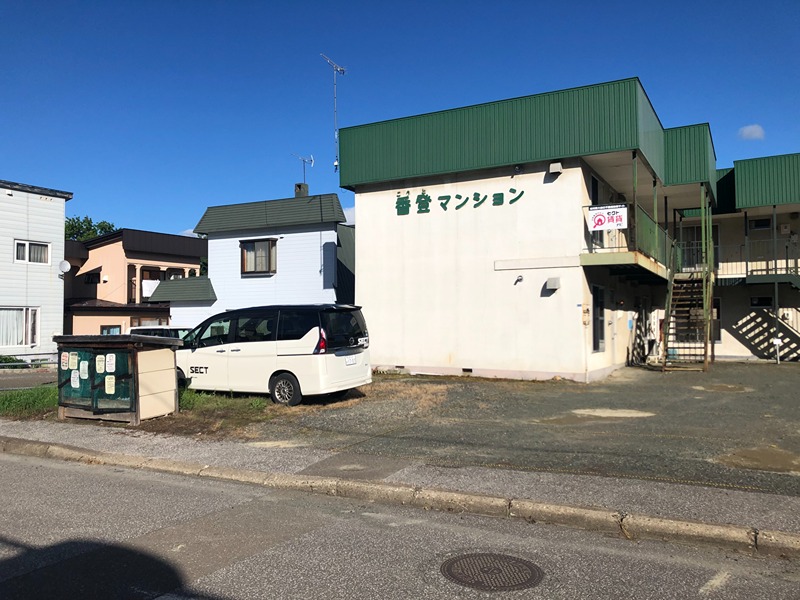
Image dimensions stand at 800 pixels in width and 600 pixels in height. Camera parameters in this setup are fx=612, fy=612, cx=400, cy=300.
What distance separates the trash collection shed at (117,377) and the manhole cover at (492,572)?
7.17 meters

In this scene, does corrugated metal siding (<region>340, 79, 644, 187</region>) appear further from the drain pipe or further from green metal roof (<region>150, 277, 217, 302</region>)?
green metal roof (<region>150, 277, 217, 302</region>)

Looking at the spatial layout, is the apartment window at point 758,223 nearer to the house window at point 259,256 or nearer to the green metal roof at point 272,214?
the green metal roof at point 272,214

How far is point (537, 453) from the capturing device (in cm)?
782

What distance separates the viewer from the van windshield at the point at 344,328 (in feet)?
37.6

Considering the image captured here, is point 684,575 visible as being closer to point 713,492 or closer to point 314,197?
point 713,492

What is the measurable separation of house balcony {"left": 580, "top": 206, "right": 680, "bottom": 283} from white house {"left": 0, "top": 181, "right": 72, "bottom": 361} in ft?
73.6

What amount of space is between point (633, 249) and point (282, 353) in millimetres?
9383

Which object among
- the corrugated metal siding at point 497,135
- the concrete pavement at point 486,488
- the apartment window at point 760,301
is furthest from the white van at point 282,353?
the apartment window at point 760,301

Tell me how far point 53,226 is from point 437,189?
1921cm

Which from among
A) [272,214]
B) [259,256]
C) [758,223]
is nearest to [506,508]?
[272,214]

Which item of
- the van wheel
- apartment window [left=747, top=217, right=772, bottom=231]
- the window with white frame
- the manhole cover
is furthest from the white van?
apartment window [left=747, top=217, right=772, bottom=231]

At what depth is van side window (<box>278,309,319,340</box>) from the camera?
37.4 feet

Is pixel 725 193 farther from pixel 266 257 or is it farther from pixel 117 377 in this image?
pixel 117 377

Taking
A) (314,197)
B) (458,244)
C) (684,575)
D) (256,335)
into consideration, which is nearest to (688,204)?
(458,244)
